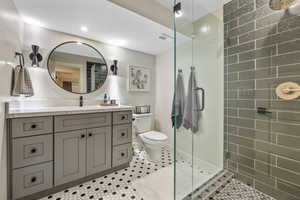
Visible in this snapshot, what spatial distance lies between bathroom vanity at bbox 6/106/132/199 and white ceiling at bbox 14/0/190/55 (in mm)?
1101

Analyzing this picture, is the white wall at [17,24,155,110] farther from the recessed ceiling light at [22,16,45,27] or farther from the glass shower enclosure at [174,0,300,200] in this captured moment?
the glass shower enclosure at [174,0,300,200]

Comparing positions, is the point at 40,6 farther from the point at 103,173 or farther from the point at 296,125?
the point at 296,125

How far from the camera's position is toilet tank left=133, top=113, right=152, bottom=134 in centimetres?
238

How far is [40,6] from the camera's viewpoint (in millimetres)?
1386

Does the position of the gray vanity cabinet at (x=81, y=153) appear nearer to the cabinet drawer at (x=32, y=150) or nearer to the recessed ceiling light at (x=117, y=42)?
the cabinet drawer at (x=32, y=150)

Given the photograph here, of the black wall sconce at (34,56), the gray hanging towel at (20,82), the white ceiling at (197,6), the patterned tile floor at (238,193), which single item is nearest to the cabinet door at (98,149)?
the gray hanging towel at (20,82)

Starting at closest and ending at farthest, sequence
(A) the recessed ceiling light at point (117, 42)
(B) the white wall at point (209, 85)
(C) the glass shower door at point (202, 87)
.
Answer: (C) the glass shower door at point (202, 87) → (B) the white wall at point (209, 85) → (A) the recessed ceiling light at point (117, 42)

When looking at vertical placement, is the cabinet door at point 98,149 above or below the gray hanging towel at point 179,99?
below

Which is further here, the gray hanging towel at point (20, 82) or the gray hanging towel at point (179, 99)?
the gray hanging towel at point (179, 99)

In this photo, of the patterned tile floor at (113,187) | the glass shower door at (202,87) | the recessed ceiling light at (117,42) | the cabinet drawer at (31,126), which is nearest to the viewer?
the cabinet drawer at (31,126)

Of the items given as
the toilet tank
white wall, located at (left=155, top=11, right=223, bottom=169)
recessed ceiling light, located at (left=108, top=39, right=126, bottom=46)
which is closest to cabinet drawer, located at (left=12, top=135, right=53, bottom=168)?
the toilet tank

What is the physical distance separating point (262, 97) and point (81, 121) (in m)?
2.04

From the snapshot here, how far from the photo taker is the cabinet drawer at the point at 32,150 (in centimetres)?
119

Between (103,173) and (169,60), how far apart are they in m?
2.25
